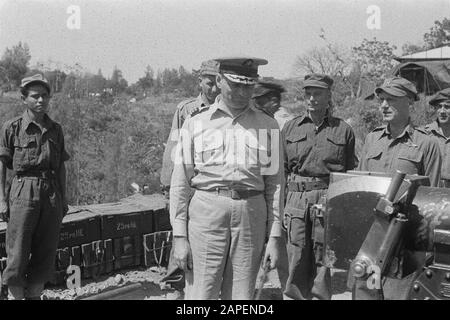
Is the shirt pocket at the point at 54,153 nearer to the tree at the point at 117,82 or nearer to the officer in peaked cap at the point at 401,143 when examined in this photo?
the officer in peaked cap at the point at 401,143

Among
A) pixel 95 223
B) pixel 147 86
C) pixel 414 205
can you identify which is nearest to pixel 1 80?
pixel 147 86

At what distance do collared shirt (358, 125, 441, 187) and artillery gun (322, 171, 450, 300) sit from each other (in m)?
1.33

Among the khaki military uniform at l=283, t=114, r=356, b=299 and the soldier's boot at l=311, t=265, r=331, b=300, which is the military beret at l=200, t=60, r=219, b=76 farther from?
the soldier's boot at l=311, t=265, r=331, b=300

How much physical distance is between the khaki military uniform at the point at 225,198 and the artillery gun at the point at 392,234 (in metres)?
0.62

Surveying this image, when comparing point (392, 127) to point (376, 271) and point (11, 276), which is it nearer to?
point (376, 271)

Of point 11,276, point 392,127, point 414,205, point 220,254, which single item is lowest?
point 11,276

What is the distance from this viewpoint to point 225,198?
3.31 metres

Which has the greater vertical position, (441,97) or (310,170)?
(441,97)

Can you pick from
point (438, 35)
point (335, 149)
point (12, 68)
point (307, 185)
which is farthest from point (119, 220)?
point (438, 35)

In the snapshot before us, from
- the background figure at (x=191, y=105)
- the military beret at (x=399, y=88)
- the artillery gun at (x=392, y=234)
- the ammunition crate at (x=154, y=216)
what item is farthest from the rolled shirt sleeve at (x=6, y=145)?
the artillery gun at (x=392, y=234)

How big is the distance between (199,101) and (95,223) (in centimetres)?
177

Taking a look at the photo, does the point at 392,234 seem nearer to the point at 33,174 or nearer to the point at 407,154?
the point at 407,154

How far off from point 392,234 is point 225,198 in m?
1.01

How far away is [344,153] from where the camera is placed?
4879 mm
